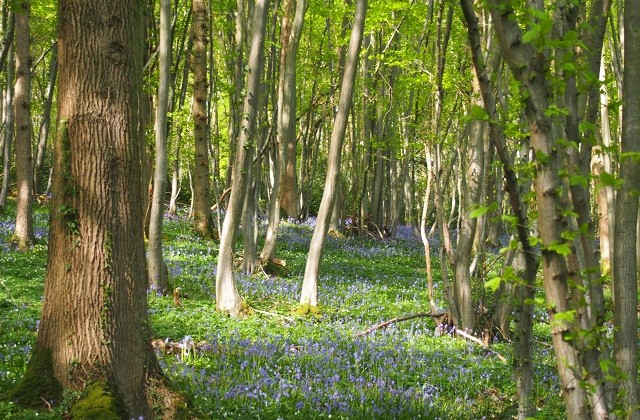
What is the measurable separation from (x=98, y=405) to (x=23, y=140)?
885 cm

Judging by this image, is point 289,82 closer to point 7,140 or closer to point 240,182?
point 240,182

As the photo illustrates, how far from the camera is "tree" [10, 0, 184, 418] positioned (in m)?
4.55

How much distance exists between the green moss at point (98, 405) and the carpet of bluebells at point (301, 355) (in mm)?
198

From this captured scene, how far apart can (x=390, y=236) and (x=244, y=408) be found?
18080 mm

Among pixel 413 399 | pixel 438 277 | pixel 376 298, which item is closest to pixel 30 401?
pixel 413 399

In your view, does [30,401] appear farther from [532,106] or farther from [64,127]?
[532,106]

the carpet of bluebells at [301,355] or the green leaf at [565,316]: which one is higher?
the green leaf at [565,316]

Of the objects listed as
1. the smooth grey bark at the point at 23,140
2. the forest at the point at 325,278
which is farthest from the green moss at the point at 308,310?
the smooth grey bark at the point at 23,140

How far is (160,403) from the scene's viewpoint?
4902 millimetres

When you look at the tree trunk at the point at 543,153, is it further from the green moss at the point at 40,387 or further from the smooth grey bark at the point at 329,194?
the smooth grey bark at the point at 329,194

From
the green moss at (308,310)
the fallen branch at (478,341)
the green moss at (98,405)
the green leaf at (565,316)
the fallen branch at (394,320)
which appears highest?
the green leaf at (565,316)

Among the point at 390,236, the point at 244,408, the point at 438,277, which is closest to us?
the point at 244,408

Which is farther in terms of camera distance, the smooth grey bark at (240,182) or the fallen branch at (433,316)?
the smooth grey bark at (240,182)

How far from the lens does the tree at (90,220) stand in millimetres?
4547
